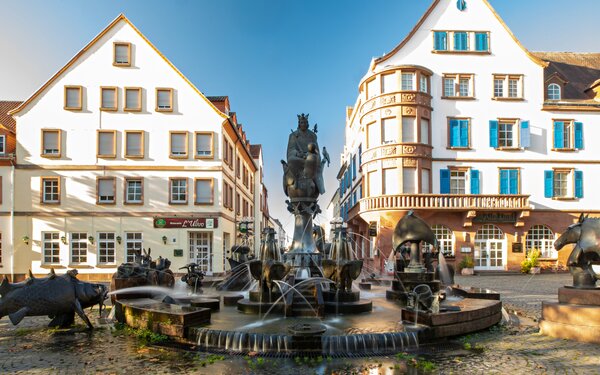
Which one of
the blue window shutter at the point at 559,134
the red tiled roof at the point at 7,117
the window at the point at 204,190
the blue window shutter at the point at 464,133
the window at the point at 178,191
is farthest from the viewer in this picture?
the blue window shutter at the point at 559,134

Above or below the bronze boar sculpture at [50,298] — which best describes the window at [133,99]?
above

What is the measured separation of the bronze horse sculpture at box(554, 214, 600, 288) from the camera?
8797 millimetres

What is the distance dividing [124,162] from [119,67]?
252 inches

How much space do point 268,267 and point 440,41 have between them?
2747cm

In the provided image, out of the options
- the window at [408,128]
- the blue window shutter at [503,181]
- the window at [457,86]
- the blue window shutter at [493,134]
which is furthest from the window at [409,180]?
the blue window shutter at [503,181]

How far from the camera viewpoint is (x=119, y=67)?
99.4 ft

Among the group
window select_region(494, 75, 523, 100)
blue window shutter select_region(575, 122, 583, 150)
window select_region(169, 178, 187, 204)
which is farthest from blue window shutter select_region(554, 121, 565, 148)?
window select_region(169, 178, 187, 204)

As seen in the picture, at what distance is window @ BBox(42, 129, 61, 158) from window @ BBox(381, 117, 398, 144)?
21504mm

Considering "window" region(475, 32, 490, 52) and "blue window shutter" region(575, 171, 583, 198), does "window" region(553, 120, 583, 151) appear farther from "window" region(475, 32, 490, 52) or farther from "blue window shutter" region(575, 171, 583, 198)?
"window" region(475, 32, 490, 52)

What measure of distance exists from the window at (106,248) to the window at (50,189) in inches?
151

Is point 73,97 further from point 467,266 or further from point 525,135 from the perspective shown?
point 525,135

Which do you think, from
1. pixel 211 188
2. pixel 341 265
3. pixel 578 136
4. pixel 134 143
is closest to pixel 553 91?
pixel 578 136

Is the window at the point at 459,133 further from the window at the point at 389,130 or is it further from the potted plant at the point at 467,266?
the potted plant at the point at 467,266

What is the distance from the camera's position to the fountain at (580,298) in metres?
8.39
